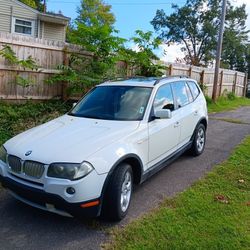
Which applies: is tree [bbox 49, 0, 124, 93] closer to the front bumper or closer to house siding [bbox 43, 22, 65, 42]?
the front bumper

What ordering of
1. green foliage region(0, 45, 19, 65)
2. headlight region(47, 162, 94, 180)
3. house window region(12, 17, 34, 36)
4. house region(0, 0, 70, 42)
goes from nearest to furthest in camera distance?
headlight region(47, 162, 94, 180) → green foliage region(0, 45, 19, 65) → house region(0, 0, 70, 42) → house window region(12, 17, 34, 36)

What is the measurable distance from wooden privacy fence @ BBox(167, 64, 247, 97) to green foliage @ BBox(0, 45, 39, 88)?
6.97m

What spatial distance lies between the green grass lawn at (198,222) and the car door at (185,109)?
102cm

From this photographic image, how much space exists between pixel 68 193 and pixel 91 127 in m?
1.19

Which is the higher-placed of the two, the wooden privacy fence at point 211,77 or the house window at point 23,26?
the house window at point 23,26

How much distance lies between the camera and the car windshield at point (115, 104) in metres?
4.86

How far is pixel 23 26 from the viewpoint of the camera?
18906mm

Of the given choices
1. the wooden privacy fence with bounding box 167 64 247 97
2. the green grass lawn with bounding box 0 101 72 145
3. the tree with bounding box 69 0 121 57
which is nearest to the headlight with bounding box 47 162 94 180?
the green grass lawn with bounding box 0 101 72 145

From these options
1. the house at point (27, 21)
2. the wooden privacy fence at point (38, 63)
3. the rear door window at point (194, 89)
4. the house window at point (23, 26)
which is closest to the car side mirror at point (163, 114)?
the rear door window at point (194, 89)

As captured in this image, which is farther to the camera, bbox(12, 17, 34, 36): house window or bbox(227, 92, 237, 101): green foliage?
bbox(227, 92, 237, 101): green foliage

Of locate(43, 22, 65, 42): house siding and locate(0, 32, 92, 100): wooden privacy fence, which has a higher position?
locate(43, 22, 65, 42): house siding

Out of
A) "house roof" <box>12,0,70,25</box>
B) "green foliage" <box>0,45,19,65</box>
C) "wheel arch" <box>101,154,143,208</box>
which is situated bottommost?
"wheel arch" <box>101,154,143,208</box>

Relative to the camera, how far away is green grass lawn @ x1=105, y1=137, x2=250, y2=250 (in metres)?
3.58

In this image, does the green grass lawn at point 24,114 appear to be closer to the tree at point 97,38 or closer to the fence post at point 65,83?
the fence post at point 65,83
